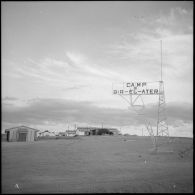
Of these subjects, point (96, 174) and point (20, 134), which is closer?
point (96, 174)

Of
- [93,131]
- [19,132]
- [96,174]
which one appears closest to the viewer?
[96,174]

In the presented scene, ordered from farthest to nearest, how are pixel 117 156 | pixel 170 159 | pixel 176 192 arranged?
pixel 117 156 → pixel 170 159 → pixel 176 192

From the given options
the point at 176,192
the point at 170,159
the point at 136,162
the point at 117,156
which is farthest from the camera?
the point at 117,156

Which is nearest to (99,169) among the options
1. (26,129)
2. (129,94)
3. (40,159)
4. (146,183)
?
(146,183)

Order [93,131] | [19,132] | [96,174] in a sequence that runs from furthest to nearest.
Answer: [93,131]
[19,132]
[96,174]

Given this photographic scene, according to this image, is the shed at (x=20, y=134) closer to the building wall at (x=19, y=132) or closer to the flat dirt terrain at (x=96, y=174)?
the building wall at (x=19, y=132)

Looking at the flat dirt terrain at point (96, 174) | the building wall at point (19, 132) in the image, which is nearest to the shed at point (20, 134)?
the building wall at point (19, 132)

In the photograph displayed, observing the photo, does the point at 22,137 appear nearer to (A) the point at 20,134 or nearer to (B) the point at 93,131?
(A) the point at 20,134

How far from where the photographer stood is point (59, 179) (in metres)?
16.8

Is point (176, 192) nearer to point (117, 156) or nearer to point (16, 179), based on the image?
point (16, 179)

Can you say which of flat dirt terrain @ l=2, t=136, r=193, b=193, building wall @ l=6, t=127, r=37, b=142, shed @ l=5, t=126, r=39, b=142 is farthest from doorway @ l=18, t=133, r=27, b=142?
flat dirt terrain @ l=2, t=136, r=193, b=193

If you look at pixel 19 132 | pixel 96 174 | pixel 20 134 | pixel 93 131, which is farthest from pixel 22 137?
pixel 96 174

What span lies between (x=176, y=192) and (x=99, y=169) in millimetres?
7640

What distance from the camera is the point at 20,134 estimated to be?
52.7 metres
